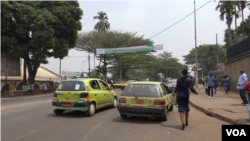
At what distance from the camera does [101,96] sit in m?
9.48

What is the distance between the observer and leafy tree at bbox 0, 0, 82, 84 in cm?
2255

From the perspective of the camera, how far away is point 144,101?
736 centimetres

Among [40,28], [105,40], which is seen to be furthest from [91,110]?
[105,40]

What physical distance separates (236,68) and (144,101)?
48.8ft

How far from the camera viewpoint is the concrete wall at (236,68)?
16.5 meters

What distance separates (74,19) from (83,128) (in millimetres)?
22422

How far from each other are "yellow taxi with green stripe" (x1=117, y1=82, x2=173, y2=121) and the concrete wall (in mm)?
11879

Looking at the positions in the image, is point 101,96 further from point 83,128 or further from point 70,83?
point 83,128

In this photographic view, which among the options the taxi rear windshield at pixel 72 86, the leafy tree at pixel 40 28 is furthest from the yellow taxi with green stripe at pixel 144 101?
the leafy tree at pixel 40 28

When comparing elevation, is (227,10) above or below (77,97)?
above

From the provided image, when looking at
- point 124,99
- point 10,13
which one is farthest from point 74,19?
point 124,99

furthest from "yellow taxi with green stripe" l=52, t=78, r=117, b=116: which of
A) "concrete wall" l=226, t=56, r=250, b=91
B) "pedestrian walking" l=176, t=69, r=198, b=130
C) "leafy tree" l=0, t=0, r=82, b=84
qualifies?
"leafy tree" l=0, t=0, r=82, b=84

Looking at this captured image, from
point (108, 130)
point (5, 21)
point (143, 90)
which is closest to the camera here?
point (108, 130)

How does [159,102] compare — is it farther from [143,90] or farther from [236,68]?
[236,68]
